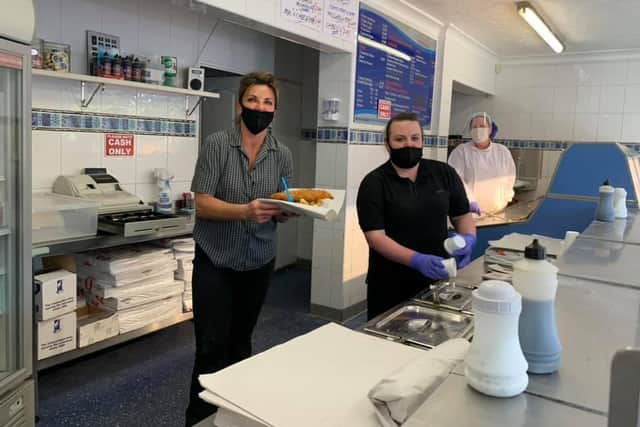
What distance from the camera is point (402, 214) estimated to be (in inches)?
85.9

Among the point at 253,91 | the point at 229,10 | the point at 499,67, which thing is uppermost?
the point at 499,67

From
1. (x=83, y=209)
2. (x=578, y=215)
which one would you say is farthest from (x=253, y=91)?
(x=578, y=215)

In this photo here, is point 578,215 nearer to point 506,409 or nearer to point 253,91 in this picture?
point 253,91

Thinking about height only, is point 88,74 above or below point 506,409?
above

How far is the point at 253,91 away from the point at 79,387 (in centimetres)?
203

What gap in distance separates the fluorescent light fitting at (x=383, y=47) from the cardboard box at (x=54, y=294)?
273cm

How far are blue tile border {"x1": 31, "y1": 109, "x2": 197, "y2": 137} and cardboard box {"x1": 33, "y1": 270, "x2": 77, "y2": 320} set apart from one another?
94 centimetres

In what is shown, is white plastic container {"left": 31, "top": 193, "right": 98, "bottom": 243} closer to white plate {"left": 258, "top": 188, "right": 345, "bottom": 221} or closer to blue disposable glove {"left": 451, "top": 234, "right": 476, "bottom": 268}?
white plate {"left": 258, "top": 188, "right": 345, "bottom": 221}

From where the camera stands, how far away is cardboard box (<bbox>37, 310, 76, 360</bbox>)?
9.47 ft

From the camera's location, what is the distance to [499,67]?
7.08 m

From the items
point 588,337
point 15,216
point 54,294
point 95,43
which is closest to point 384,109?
point 95,43

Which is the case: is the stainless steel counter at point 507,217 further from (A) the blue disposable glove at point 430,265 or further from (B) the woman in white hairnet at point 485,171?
(A) the blue disposable glove at point 430,265

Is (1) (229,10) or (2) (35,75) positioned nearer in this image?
(1) (229,10)

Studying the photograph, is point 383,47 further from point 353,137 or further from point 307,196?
point 307,196
